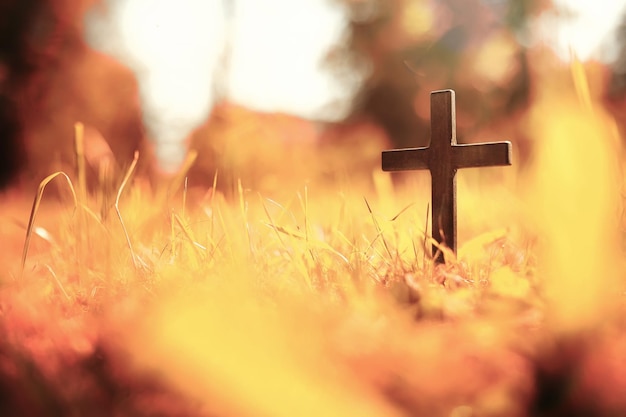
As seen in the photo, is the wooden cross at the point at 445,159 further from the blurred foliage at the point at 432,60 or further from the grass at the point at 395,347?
the blurred foliage at the point at 432,60

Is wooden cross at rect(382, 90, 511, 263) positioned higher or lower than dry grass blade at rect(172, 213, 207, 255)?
higher

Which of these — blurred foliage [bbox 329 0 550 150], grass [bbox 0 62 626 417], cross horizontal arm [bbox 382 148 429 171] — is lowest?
grass [bbox 0 62 626 417]

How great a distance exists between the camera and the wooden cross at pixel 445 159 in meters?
1.77

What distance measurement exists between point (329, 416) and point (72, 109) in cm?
782

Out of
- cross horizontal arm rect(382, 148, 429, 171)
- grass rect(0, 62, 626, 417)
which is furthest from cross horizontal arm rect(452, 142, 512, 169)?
grass rect(0, 62, 626, 417)

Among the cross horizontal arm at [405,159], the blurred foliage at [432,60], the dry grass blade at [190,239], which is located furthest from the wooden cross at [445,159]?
the blurred foliage at [432,60]

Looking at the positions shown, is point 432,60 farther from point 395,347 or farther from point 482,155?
point 395,347

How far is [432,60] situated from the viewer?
10.2m

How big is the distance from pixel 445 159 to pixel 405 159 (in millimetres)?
154

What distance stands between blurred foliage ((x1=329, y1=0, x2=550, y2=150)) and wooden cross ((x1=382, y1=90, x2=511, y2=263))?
7.88 metres

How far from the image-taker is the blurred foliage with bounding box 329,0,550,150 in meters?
9.55

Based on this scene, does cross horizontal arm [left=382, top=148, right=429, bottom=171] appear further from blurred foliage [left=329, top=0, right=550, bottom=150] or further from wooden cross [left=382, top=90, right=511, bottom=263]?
blurred foliage [left=329, top=0, right=550, bottom=150]

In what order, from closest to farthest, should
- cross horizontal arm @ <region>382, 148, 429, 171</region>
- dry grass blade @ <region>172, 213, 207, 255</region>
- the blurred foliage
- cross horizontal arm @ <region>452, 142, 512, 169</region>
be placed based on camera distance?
dry grass blade @ <region>172, 213, 207, 255</region>
cross horizontal arm @ <region>452, 142, 512, 169</region>
cross horizontal arm @ <region>382, 148, 429, 171</region>
the blurred foliage

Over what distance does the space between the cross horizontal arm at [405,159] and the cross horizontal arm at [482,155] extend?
106 millimetres
